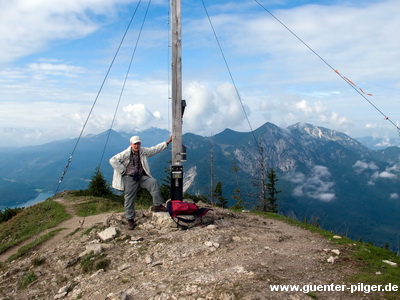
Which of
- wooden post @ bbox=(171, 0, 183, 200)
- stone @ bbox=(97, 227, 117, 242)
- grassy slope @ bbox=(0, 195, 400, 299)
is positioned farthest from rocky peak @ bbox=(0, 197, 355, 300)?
wooden post @ bbox=(171, 0, 183, 200)

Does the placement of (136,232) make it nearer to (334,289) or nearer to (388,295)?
(334,289)

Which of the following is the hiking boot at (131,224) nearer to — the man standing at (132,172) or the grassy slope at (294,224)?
the man standing at (132,172)

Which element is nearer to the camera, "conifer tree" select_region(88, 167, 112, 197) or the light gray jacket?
the light gray jacket

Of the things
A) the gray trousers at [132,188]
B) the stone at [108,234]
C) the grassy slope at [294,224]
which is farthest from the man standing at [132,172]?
the grassy slope at [294,224]

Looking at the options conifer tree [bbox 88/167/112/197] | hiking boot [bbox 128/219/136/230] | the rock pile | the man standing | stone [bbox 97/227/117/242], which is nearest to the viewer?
the rock pile

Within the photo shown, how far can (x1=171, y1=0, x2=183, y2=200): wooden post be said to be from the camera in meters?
9.83

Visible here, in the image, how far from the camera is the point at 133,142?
9.71 m

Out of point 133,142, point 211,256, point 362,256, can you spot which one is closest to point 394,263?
point 362,256

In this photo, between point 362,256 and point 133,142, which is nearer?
point 362,256

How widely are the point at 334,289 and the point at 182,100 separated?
266 inches

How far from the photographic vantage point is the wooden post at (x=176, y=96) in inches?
387

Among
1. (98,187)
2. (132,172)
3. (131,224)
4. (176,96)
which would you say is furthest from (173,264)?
(98,187)

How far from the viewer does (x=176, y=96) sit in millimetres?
10023

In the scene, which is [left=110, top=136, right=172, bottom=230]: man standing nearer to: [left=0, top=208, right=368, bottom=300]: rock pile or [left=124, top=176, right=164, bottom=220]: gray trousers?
[left=124, top=176, right=164, bottom=220]: gray trousers
